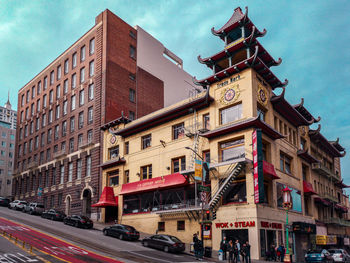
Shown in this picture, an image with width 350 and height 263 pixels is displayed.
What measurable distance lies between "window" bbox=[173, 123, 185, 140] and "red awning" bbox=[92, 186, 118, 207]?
12757mm

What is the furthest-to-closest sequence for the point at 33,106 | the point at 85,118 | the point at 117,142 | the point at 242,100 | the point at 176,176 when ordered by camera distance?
1. the point at 33,106
2. the point at 85,118
3. the point at 117,142
4. the point at 176,176
5. the point at 242,100

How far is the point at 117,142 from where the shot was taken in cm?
5125

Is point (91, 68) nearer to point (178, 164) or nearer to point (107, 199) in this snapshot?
point (107, 199)

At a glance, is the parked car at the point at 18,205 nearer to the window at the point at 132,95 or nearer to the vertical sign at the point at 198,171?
the window at the point at 132,95

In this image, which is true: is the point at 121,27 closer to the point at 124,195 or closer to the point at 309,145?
the point at 124,195

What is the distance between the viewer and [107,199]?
47938 mm

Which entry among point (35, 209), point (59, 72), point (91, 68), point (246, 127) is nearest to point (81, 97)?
point (91, 68)

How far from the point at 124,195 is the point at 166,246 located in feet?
55.1

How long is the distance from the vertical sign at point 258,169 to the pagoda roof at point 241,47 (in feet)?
35.6

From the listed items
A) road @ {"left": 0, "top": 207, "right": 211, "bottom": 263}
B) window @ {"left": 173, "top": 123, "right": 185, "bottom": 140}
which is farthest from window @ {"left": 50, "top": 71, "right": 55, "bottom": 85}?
road @ {"left": 0, "top": 207, "right": 211, "bottom": 263}

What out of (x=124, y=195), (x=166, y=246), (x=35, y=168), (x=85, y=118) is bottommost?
(x=166, y=246)

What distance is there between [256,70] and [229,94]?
3900mm

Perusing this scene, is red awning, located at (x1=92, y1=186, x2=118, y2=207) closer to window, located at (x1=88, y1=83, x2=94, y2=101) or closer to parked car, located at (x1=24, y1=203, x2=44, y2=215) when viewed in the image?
parked car, located at (x1=24, y1=203, x2=44, y2=215)

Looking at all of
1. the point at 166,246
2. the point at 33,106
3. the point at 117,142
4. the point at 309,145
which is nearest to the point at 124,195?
the point at 117,142
